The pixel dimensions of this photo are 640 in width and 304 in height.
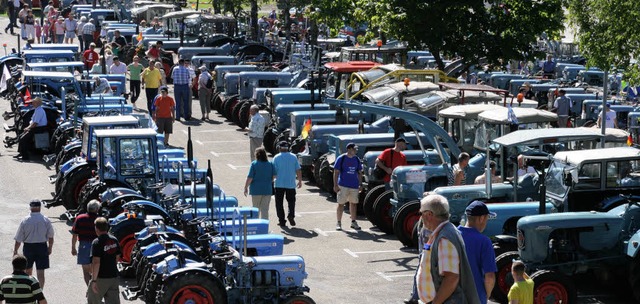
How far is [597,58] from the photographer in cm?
1986

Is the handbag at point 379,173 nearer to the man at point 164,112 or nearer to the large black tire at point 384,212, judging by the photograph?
the large black tire at point 384,212

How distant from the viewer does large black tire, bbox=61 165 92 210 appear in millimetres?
19828

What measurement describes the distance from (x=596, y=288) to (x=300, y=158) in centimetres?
862

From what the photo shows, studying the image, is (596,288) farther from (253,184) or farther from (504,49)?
(504,49)

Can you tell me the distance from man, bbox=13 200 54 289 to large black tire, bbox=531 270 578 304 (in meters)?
5.92

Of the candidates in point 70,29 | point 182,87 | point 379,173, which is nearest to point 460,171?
point 379,173

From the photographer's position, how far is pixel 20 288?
1196 cm

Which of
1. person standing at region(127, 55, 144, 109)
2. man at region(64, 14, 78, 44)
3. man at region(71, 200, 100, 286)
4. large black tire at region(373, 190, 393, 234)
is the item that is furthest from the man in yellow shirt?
man at region(64, 14, 78, 44)

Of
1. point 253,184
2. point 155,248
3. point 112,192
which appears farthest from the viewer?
point 253,184

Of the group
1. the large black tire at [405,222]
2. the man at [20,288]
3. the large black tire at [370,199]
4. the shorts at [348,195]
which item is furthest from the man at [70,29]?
the man at [20,288]

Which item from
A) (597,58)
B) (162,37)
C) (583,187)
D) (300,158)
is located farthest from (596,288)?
(162,37)

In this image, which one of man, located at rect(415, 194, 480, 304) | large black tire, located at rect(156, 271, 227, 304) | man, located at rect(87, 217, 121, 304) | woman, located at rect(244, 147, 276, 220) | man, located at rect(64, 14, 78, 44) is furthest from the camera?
man, located at rect(64, 14, 78, 44)

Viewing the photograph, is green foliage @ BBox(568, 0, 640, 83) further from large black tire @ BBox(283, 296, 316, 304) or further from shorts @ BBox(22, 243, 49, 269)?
shorts @ BBox(22, 243, 49, 269)

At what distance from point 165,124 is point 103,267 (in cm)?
1364
